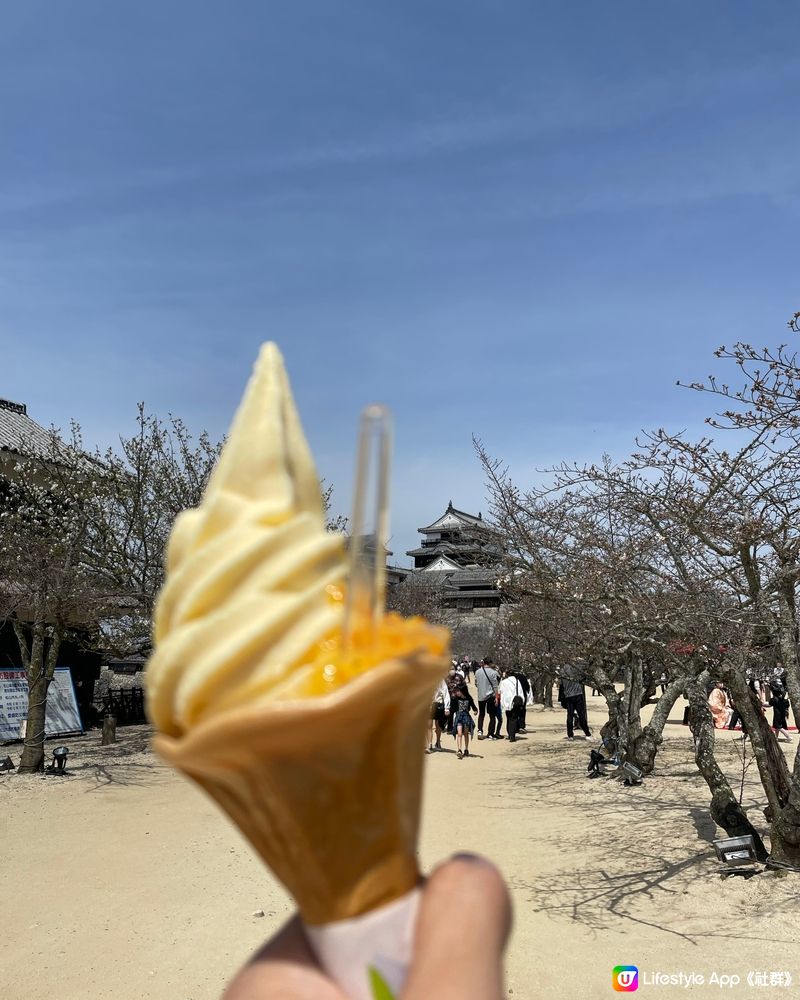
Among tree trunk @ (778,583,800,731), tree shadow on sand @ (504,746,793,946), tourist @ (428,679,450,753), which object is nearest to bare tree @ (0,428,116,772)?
tourist @ (428,679,450,753)

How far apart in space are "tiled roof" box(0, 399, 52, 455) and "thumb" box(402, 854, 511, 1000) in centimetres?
1752

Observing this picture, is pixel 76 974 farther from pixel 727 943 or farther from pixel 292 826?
pixel 292 826

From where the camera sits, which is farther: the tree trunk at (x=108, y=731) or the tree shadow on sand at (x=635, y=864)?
the tree trunk at (x=108, y=731)

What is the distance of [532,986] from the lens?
17.0ft

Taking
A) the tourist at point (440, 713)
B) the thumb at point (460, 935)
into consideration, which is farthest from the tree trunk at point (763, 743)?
the tourist at point (440, 713)

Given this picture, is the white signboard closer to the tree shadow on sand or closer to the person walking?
the tree shadow on sand

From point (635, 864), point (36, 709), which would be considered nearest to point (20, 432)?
point (36, 709)

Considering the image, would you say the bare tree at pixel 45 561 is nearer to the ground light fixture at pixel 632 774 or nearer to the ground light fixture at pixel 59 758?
the ground light fixture at pixel 59 758

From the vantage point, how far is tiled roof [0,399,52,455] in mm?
18250

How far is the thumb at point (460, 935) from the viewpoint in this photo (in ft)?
4.49

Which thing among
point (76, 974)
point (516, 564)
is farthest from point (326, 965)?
point (516, 564)

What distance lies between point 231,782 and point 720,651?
21.6 ft

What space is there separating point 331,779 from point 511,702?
55.4ft

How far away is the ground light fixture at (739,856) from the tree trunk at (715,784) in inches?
11.0
